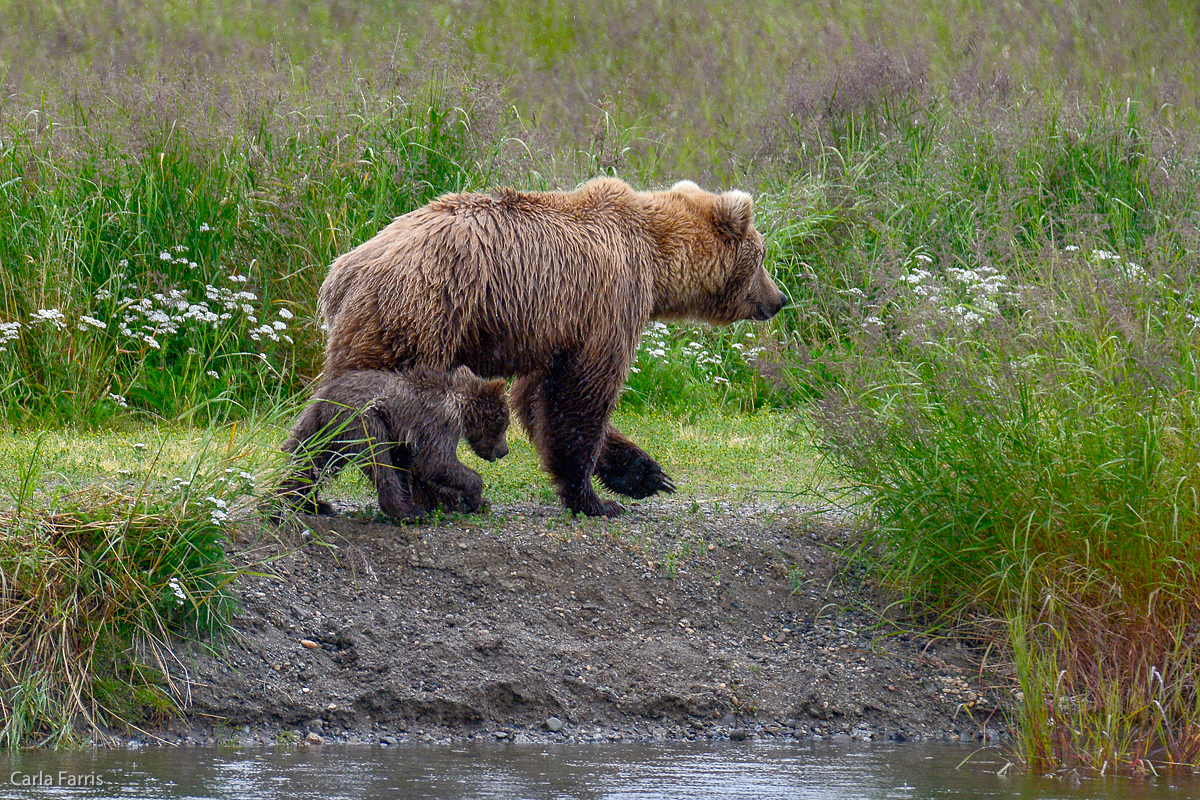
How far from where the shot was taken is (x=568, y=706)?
488cm

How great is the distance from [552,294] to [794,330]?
4105mm

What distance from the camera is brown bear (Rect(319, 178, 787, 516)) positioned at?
18.3 feet

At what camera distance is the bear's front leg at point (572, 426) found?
19.8 ft

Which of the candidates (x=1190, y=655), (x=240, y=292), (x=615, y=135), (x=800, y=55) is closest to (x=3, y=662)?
(x=1190, y=655)

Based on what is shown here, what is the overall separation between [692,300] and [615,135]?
4881 mm

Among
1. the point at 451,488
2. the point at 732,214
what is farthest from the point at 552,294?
the point at 732,214

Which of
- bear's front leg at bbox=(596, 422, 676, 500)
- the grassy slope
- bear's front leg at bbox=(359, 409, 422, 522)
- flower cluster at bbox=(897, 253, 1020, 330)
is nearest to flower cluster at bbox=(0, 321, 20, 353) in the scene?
the grassy slope

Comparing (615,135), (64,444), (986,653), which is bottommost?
(64,444)

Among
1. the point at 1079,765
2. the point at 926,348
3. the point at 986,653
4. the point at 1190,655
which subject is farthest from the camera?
the point at 926,348

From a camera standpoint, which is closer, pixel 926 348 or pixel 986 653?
pixel 986 653

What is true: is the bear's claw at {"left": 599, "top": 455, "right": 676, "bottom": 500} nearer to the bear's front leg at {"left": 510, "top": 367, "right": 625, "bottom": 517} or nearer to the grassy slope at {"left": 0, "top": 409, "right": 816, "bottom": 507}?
the bear's front leg at {"left": 510, "top": 367, "right": 625, "bottom": 517}

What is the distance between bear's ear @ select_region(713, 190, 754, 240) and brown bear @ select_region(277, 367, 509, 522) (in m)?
1.65

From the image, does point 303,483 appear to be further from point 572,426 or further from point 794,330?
point 794,330

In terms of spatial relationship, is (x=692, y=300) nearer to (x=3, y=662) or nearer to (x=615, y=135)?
(x=3, y=662)
